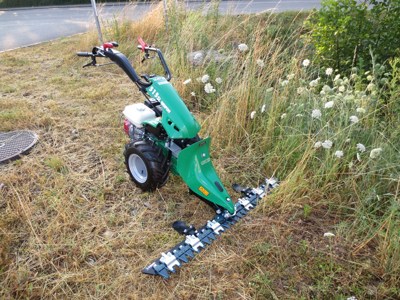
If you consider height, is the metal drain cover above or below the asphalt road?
below

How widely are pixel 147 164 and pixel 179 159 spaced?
295 mm

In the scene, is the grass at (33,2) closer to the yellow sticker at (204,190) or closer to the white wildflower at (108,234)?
the white wildflower at (108,234)

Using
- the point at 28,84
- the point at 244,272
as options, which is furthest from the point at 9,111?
the point at 244,272

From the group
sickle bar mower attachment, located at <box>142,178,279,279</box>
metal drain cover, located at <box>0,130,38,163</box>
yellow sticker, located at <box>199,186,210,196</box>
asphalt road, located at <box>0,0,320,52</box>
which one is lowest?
sickle bar mower attachment, located at <box>142,178,279,279</box>

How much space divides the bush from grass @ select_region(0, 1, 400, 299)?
0.34 metres

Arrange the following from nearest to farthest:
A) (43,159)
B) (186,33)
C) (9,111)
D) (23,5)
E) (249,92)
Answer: (43,159) < (249,92) < (9,111) < (186,33) < (23,5)

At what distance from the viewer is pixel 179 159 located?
2238 millimetres

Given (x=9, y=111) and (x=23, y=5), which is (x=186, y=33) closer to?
(x=9, y=111)

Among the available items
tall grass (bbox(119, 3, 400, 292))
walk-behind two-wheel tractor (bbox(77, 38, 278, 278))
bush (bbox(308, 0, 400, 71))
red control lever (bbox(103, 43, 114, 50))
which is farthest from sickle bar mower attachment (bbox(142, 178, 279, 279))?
bush (bbox(308, 0, 400, 71))

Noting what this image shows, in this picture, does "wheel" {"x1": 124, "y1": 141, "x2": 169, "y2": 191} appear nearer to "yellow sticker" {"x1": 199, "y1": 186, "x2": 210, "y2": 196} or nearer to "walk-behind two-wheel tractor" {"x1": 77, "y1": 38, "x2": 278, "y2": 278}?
"walk-behind two-wheel tractor" {"x1": 77, "y1": 38, "x2": 278, "y2": 278}

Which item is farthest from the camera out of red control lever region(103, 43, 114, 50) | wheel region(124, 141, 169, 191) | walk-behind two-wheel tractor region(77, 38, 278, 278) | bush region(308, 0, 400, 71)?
bush region(308, 0, 400, 71)

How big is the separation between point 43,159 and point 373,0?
12.3ft

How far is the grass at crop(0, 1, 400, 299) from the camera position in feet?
6.31

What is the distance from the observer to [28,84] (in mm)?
4801
